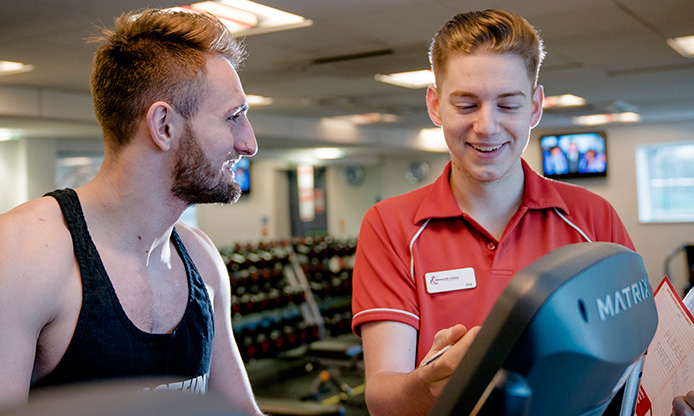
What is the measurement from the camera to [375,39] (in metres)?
4.27

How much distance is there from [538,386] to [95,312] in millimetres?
935

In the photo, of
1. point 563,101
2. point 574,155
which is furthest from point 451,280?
point 574,155

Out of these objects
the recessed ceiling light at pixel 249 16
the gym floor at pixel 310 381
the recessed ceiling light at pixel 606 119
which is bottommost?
the gym floor at pixel 310 381

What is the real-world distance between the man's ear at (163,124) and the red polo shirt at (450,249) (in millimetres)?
442

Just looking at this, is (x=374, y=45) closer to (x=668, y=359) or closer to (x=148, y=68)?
(x=148, y=68)

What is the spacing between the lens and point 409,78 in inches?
224

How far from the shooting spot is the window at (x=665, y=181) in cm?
1041

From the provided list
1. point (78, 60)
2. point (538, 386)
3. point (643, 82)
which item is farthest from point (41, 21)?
point (643, 82)

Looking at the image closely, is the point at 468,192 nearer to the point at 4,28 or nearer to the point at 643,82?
the point at 4,28

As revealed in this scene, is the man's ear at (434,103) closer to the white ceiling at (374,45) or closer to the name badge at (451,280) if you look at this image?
the name badge at (451,280)

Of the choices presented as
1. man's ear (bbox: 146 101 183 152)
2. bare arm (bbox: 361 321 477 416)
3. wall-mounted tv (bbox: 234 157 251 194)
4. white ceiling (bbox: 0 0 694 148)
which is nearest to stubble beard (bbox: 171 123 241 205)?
man's ear (bbox: 146 101 183 152)

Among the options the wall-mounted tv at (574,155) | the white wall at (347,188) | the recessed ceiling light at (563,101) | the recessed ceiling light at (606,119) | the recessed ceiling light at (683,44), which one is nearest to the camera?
the recessed ceiling light at (683,44)

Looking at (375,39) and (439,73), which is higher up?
(375,39)

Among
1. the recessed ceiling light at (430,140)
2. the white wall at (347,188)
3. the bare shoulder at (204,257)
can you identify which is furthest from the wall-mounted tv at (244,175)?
the bare shoulder at (204,257)
